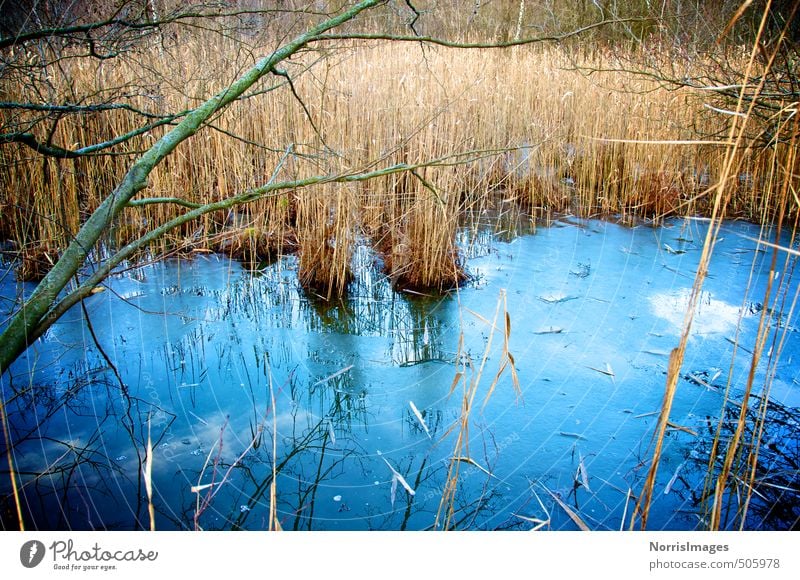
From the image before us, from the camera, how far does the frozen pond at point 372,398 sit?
1.63 m

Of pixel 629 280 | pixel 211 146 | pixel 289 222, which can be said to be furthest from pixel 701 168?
pixel 211 146

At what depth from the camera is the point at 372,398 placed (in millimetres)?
2158

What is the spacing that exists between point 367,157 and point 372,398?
4.86 feet

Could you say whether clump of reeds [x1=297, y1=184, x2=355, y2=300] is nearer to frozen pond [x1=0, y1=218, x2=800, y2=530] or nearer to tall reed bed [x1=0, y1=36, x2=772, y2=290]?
tall reed bed [x1=0, y1=36, x2=772, y2=290]

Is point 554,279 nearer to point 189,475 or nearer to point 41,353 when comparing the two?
point 189,475

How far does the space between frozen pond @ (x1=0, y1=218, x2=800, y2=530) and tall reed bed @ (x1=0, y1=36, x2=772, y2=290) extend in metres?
0.30

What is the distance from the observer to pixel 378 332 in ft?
8.78

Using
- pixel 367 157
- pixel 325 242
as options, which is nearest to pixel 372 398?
pixel 325 242

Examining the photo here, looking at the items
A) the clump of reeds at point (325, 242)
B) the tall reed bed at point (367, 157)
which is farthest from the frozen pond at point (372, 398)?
the tall reed bed at point (367, 157)

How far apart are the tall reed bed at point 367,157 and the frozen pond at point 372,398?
296mm

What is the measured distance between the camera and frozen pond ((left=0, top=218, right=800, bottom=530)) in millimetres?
1629

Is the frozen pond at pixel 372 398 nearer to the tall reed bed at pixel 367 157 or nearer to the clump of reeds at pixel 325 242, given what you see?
the clump of reeds at pixel 325 242

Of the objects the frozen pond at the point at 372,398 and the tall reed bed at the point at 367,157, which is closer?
the frozen pond at the point at 372,398

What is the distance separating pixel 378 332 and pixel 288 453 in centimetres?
91
